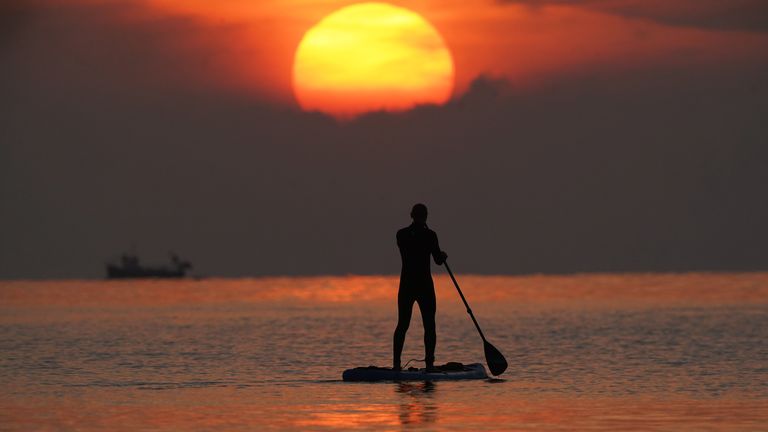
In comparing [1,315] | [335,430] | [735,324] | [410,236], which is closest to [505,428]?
[335,430]

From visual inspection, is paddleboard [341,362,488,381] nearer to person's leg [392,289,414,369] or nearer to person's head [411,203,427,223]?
person's leg [392,289,414,369]

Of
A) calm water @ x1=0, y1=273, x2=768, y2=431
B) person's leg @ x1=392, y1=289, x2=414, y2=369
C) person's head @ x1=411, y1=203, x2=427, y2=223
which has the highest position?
person's head @ x1=411, y1=203, x2=427, y2=223

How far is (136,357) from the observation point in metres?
34.1

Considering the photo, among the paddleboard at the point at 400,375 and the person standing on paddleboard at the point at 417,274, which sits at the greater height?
the person standing on paddleboard at the point at 417,274

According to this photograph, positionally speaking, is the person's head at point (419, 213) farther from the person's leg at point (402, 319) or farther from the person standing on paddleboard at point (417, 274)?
the person's leg at point (402, 319)

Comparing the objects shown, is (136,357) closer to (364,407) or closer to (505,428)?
(364,407)

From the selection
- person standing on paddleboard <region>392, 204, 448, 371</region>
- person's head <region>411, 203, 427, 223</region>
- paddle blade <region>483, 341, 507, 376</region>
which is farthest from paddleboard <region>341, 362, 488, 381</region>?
person's head <region>411, 203, 427, 223</region>

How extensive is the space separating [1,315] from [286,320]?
17716 mm

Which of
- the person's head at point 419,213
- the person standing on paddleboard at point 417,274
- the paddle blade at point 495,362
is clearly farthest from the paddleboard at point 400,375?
the person's head at point 419,213

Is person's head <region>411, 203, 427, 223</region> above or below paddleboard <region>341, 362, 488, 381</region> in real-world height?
above

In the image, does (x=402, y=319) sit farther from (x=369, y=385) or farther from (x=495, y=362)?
A: (x=495, y=362)

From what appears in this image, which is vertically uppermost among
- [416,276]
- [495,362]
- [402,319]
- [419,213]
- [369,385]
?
[419,213]

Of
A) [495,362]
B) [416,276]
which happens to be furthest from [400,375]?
[495,362]

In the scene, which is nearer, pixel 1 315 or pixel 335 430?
pixel 335 430
